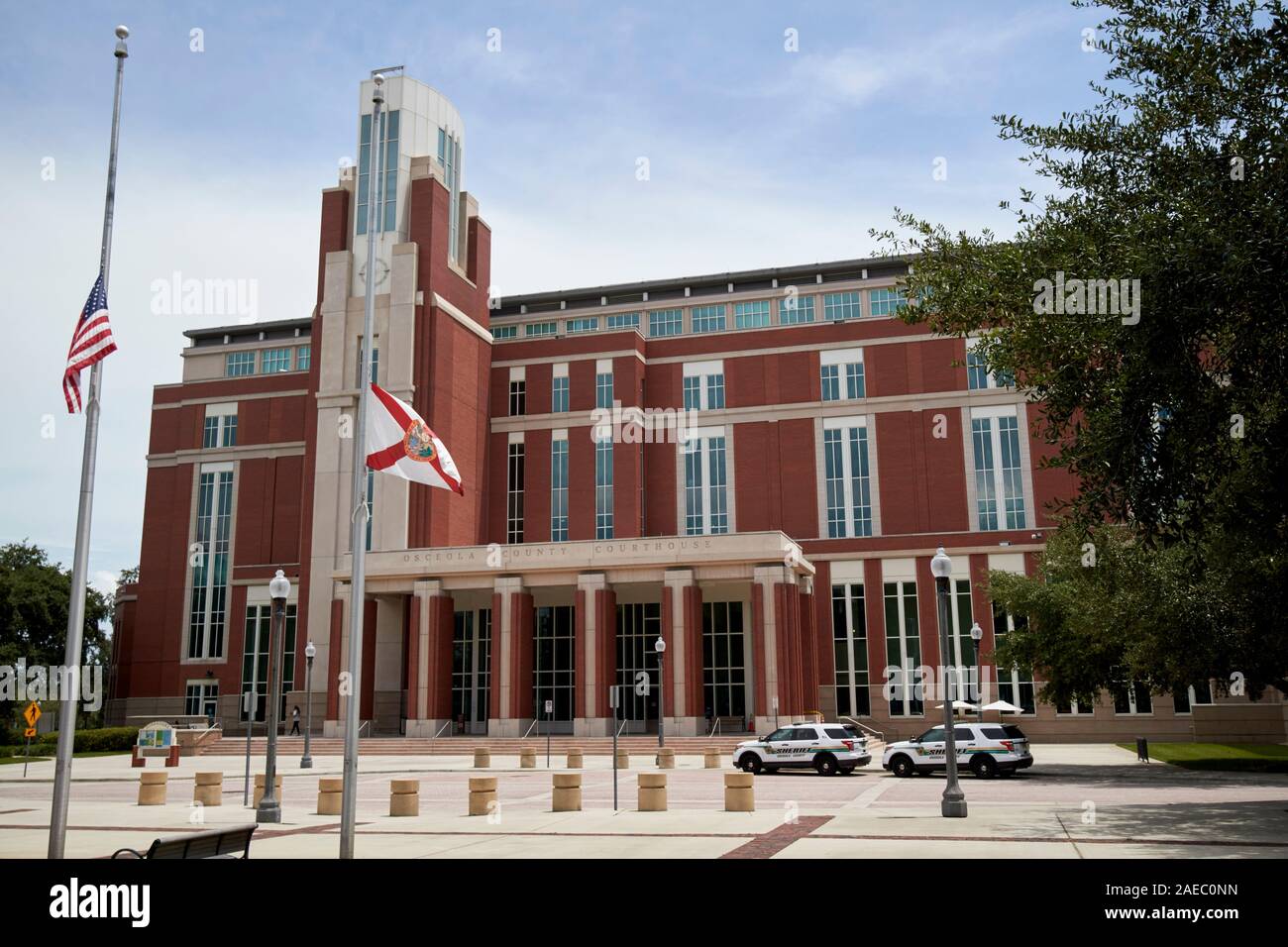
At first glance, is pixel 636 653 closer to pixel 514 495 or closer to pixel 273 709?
pixel 514 495

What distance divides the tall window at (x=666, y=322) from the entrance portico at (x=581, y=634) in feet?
72.3

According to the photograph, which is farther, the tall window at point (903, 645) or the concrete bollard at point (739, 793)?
the tall window at point (903, 645)

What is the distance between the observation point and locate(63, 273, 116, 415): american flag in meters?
14.5

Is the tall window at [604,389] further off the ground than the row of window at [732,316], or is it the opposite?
the row of window at [732,316]

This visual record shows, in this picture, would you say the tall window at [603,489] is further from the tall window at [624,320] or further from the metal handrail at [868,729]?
the metal handrail at [868,729]

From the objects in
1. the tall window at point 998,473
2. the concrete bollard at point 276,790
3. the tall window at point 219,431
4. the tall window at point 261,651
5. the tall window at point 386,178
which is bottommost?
the concrete bollard at point 276,790

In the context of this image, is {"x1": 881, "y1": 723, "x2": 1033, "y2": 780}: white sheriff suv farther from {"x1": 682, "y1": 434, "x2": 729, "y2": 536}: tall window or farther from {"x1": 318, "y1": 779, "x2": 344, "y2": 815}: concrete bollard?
{"x1": 682, "y1": 434, "x2": 729, "y2": 536}: tall window

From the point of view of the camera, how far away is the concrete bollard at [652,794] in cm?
2056

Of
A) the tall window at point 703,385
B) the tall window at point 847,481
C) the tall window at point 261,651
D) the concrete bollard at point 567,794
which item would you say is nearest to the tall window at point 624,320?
the tall window at point 703,385

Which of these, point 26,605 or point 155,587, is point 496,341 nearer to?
point 155,587

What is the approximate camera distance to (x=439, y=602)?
54.7 m

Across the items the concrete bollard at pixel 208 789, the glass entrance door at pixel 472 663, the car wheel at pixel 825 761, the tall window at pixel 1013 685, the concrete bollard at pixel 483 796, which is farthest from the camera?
the glass entrance door at pixel 472 663

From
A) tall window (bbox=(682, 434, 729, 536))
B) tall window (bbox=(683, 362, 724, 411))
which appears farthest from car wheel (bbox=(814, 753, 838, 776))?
tall window (bbox=(683, 362, 724, 411))
